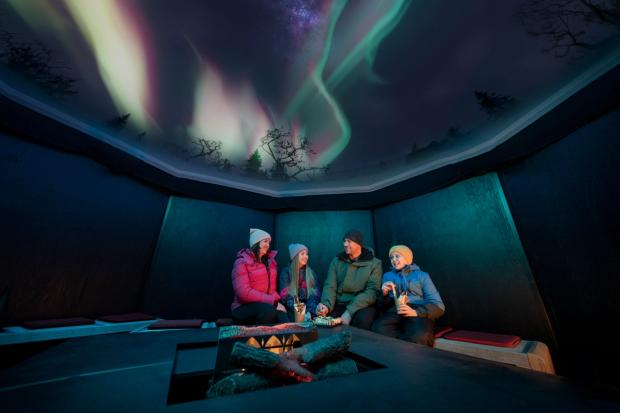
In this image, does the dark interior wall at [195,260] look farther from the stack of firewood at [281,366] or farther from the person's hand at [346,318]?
the stack of firewood at [281,366]

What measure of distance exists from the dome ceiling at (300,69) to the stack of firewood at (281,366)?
9.81 feet

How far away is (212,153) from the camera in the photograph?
3863 millimetres

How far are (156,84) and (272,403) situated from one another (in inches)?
141

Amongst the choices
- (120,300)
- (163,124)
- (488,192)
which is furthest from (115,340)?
(488,192)

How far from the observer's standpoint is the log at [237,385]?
0.66 meters

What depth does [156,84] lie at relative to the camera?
2832 mm

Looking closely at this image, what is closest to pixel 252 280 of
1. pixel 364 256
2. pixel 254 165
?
pixel 364 256

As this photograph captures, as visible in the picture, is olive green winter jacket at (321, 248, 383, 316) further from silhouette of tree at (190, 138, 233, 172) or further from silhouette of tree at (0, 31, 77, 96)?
silhouette of tree at (0, 31, 77, 96)

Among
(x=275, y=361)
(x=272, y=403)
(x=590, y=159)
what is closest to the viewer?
(x=272, y=403)

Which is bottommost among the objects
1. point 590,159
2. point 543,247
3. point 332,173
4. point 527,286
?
point 527,286

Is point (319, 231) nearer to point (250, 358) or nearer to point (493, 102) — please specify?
point (493, 102)

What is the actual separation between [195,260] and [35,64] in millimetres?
3047

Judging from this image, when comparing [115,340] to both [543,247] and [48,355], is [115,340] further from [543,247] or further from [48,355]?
[543,247]

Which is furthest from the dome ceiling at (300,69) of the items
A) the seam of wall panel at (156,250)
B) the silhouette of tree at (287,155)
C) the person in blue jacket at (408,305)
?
the person in blue jacket at (408,305)
